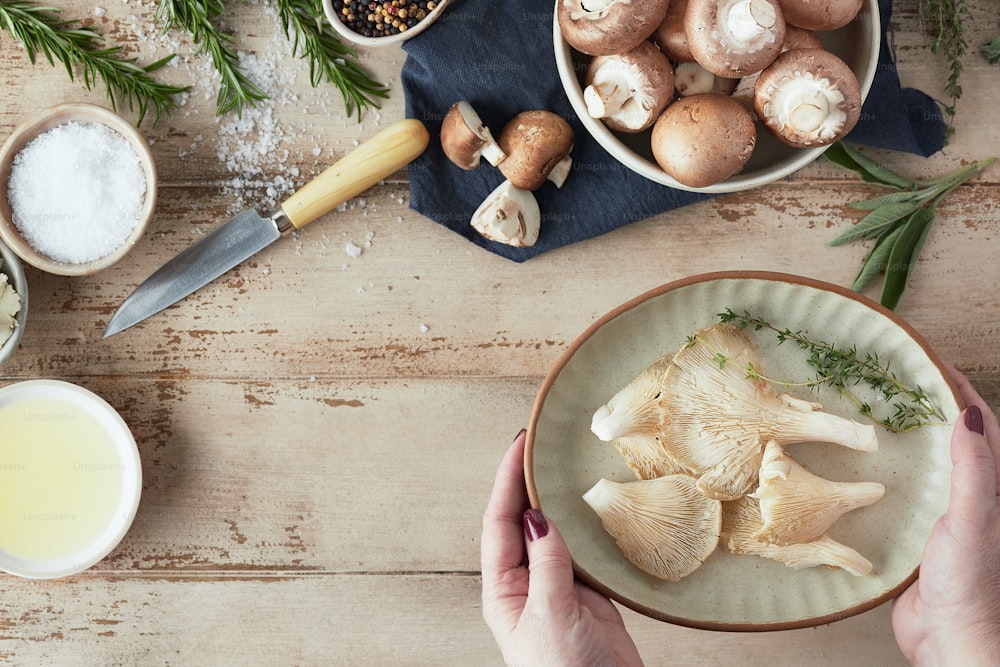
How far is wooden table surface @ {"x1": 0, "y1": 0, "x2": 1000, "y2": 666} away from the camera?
3.73ft

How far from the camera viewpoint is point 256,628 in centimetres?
118

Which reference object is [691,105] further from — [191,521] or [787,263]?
[191,521]

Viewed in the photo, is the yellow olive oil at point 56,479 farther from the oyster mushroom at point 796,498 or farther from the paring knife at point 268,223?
the oyster mushroom at point 796,498

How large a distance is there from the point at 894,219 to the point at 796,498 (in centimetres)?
45

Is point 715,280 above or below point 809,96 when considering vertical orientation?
below

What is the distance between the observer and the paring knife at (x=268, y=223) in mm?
1080

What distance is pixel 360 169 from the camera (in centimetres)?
108

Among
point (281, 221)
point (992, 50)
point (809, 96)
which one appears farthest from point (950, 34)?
point (281, 221)

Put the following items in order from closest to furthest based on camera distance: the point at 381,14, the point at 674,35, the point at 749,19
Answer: the point at 749,19 → the point at 674,35 → the point at 381,14

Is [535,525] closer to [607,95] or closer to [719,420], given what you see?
[719,420]

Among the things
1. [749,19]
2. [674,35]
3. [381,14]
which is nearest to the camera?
[749,19]

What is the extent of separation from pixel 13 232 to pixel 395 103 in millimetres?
576

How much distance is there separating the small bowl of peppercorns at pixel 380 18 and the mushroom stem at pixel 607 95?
286mm

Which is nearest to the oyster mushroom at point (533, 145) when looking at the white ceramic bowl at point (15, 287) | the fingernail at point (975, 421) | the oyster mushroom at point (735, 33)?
the oyster mushroom at point (735, 33)
